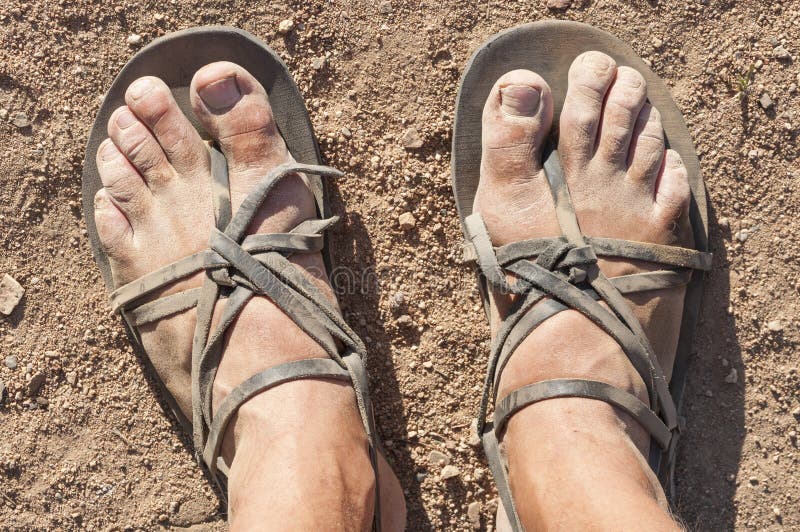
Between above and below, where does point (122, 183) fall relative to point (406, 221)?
above

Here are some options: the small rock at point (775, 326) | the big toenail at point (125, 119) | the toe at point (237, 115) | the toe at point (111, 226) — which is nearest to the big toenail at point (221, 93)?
the toe at point (237, 115)

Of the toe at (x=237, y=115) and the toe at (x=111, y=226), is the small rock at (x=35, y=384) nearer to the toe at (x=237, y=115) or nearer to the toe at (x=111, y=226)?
the toe at (x=111, y=226)

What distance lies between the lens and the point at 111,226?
5.56 ft

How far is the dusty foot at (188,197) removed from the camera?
5.19 feet

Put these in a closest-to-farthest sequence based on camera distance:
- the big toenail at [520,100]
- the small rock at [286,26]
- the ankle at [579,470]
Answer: the ankle at [579,470], the big toenail at [520,100], the small rock at [286,26]

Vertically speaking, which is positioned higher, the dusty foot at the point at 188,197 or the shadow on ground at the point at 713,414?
the dusty foot at the point at 188,197

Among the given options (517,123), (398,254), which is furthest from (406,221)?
(517,123)

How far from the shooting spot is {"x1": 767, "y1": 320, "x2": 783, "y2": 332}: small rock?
1.76 meters

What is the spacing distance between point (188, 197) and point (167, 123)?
0.65ft

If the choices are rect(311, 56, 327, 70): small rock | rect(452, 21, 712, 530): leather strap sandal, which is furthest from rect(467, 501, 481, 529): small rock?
rect(311, 56, 327, 70): small rock

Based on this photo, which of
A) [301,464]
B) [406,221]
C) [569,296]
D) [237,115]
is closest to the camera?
[301,464]

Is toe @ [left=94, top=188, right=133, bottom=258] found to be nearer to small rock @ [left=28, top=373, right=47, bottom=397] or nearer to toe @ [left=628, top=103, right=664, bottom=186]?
small rock @ [left=28, top=373, right=47, bottom=397]

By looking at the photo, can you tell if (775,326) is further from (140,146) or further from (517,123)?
(140,146)

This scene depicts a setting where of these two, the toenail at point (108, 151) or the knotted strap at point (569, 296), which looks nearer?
the knotted strap at point (569, 296)
